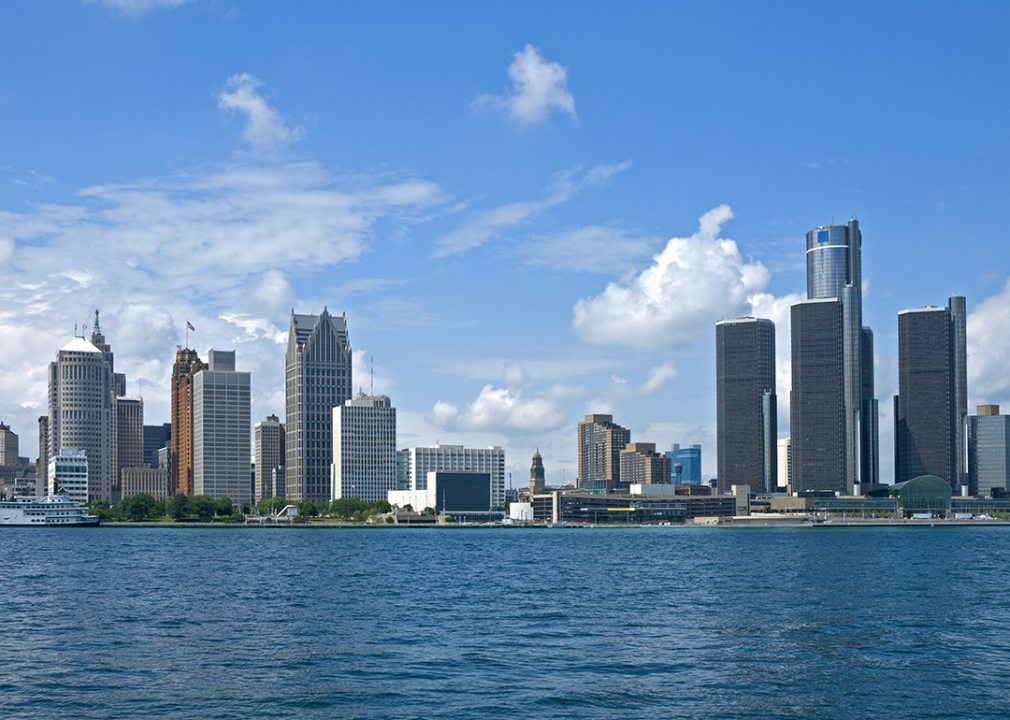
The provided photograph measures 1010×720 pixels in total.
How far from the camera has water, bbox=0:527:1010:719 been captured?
43781 millimetres

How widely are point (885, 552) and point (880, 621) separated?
10922cm

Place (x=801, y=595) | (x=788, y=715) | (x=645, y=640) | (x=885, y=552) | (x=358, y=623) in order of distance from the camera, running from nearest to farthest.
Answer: (x=788, y=715), (x=645, y=640), (x=358, y=623), (x=801, y=595), (x=885, y=552)

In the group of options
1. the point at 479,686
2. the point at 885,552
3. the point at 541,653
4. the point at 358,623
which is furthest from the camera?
the point at 885,552

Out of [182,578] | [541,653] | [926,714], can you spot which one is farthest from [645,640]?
[182,578]

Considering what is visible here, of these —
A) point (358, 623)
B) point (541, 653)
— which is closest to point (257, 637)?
point (358, 623)

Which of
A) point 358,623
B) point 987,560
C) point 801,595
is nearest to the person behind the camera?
point 358,623

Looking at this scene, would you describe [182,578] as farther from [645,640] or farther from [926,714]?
[926,714]

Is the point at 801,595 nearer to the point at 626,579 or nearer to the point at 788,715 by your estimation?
the point at 626,579

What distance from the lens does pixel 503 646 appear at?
2281 inches

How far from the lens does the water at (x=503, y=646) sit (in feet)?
144

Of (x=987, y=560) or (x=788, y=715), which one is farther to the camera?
(x=987, y=560)

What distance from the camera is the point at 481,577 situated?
110 meters

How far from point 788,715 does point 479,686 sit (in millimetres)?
13189

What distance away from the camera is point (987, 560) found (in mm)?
147500
